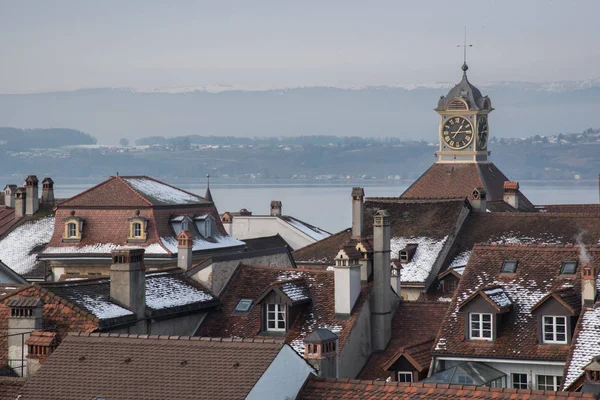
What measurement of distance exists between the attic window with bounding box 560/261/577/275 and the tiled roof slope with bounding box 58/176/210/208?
28544 millimetres

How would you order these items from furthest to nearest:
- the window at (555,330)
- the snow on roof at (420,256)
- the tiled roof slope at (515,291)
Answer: the snow on roof at (420,256)
the tiled roof slope at (515,291)
the window at (555,330)

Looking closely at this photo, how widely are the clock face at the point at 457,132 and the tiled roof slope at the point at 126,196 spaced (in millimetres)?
35355

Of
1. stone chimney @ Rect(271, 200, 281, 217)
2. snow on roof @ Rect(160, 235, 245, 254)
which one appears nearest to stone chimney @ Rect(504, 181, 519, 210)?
snow on roof @ Rect(160, 235, 245, 254)

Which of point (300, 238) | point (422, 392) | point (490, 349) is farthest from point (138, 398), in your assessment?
point (300, 238)

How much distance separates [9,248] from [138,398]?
45.4m

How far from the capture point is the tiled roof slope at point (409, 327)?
49688 mm

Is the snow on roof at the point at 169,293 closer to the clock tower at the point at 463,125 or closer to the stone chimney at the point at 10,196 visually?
the stone chimney at the point at 10,196

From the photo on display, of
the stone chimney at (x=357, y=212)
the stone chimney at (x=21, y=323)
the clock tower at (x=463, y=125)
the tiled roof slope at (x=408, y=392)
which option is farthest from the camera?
the clock tower at (x=463, y=125)

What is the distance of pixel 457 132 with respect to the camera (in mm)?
109312

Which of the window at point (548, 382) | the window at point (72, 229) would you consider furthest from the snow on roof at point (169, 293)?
the window at point (72, 229)

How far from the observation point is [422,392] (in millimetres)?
34156

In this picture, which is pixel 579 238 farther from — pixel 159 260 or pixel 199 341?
pixel 199 341

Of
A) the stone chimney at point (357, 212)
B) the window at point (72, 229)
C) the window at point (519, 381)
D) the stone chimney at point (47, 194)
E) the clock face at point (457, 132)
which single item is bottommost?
the window at point (519, 381)

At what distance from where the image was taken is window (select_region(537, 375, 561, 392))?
45312mm
